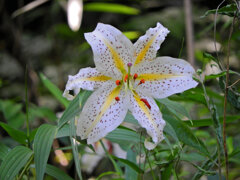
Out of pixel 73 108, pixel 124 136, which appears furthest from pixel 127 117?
pixel 73 108

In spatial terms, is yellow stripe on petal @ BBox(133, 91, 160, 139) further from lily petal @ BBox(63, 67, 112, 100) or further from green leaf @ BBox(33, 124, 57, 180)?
green leaf @ BBox(33, 124, 57, 180)

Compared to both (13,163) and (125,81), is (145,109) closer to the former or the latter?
(125,81)

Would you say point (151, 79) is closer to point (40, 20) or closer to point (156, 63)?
point (156, 63)

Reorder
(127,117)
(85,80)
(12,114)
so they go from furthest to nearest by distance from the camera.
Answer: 1. (12,114)
2. (127,117)
3. (85,80)

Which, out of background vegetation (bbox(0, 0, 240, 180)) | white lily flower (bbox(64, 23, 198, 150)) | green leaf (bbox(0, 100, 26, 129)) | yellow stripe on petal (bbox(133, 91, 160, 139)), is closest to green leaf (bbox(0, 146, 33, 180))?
background vegetation (bbox(0, 0, 240, 180))

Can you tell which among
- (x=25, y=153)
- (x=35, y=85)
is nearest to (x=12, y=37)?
(x=35, y=85)
